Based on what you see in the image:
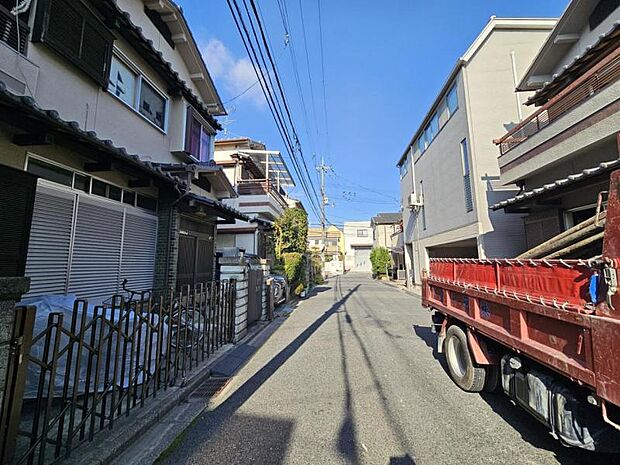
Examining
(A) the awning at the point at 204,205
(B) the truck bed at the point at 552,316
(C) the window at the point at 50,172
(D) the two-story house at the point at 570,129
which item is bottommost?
(B) the truck bed at the point at 552,316

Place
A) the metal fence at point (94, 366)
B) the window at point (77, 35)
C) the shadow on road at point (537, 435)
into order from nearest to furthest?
the metal fence at point (94, 366) < the shadow on road at point (537, 435) < the window at point (77, 35)

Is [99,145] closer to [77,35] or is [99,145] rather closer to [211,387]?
[77,35]

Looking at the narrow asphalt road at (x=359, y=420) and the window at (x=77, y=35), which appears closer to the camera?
the narrow asphalt road at (x=359, y=420)

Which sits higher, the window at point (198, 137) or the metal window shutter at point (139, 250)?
the window at point (198, 137)

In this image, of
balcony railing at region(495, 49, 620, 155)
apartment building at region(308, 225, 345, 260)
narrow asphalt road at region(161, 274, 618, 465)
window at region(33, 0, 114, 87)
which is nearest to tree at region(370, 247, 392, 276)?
apartment building at region(308, 225, 345, 260)

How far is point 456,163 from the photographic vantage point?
12.9m

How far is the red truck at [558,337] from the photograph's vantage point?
1.94m

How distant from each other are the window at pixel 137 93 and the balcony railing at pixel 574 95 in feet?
32.4

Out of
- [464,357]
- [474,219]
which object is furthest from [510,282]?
[474,219]

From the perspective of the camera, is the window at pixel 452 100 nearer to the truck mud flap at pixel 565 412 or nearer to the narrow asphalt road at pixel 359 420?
the narrow asphalt road at pixel 359 420

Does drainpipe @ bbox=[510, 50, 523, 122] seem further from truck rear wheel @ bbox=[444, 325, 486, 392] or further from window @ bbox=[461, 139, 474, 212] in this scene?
truck rear wheel @ bbox=[444, 325, 486, 392]

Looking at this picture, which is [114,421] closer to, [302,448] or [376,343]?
[302,448]

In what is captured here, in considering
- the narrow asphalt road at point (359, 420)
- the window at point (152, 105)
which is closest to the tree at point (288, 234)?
the window at point (152, 105)

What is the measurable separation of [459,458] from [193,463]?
2.32 meters
